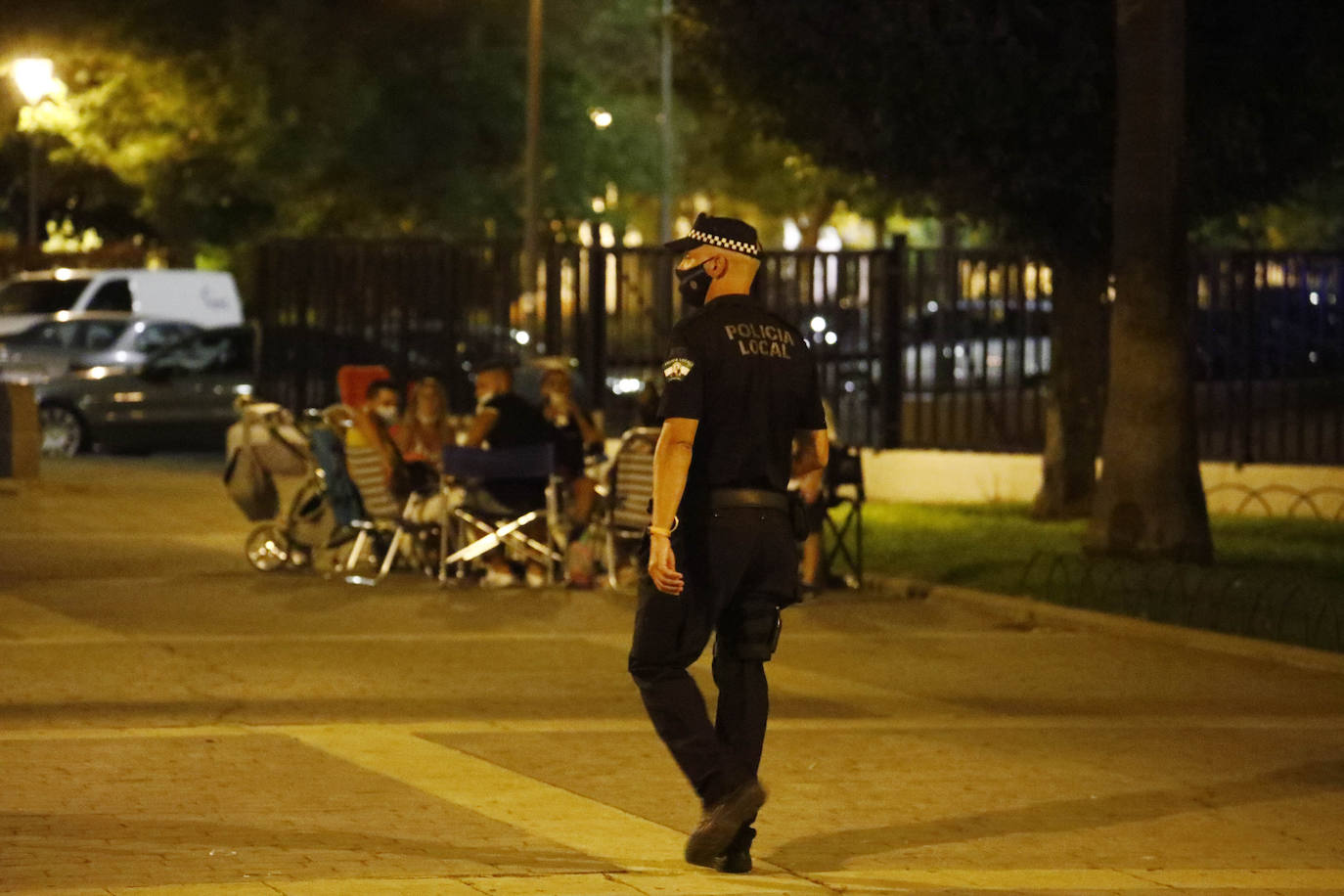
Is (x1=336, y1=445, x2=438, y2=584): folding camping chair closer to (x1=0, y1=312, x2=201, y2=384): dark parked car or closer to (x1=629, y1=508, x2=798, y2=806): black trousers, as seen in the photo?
(x1=629, y1=508, x2=798, y2=806): black trousers

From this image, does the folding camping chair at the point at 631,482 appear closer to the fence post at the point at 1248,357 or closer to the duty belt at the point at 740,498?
the fence post at the point at 1248,357

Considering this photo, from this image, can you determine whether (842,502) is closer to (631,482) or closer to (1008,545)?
(631,482)

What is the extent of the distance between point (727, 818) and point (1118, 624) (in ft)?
21.4

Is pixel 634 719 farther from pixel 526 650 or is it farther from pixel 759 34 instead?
pixel 759 34

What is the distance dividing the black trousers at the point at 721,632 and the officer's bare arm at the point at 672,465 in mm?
116

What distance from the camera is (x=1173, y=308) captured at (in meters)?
15.2

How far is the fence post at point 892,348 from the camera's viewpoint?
69.6ft

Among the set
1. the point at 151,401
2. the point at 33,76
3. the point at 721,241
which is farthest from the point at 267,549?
the point at 33,76

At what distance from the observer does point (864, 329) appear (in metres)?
21.4

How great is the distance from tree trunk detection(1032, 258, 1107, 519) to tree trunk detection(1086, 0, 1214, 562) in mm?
3443

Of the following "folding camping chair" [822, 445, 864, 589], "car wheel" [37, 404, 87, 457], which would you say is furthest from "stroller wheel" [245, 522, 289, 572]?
"car wheel" [37, 404, 87, 457]

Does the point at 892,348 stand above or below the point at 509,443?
above

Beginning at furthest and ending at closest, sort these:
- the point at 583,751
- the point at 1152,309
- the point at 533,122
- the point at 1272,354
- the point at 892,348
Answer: the point at 533,122 < the point at 892,348 < the point at 1272,354 < the point at 1152,309 < the point at 583,751

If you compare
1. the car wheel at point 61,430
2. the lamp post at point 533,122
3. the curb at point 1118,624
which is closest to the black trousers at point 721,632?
the curb at point 1118,624
